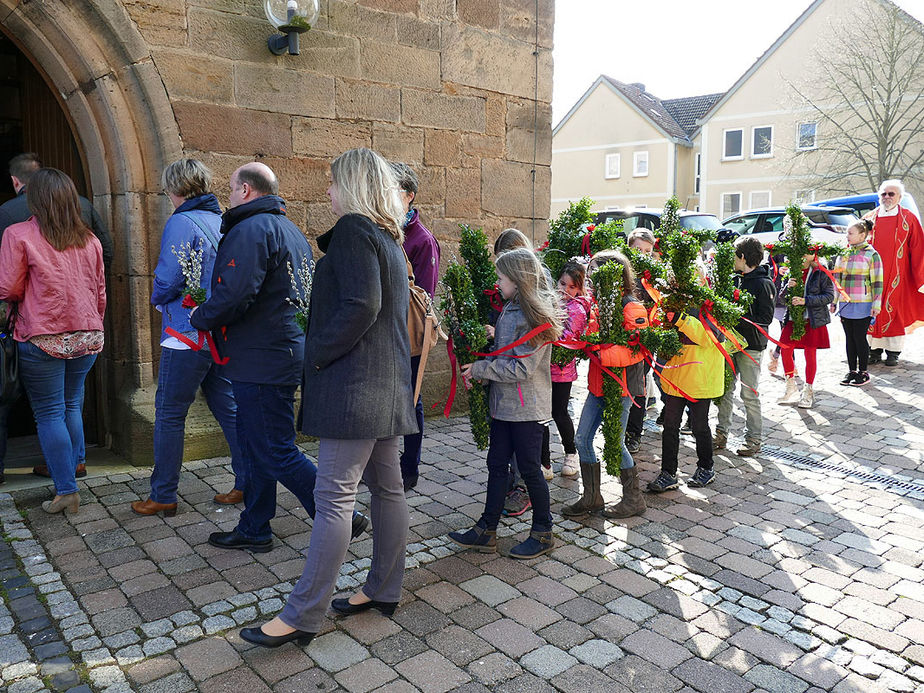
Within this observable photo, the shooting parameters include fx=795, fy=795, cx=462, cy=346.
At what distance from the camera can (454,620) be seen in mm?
3492

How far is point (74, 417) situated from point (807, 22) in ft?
113

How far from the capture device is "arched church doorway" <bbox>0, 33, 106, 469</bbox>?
5898 mm

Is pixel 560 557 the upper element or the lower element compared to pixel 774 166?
lower

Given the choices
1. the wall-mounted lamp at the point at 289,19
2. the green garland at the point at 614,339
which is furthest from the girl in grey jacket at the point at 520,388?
the wall-mounted lamp at the point at 289,19

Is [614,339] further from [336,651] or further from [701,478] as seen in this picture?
[336,651]

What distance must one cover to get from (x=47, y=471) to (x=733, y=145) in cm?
3413

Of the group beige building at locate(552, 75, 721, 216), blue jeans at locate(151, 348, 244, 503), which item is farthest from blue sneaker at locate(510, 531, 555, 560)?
beige building at locate(552, 75, 721, 216)

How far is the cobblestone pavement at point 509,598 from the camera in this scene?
3084 millimetres

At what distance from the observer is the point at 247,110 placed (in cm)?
579

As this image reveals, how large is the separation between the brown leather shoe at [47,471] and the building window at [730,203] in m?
33.4

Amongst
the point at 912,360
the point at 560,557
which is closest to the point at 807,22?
the point at 912,360

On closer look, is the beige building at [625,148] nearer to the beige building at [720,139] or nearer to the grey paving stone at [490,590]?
the beige building at [720,139]

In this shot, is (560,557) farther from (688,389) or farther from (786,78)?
(786,78)

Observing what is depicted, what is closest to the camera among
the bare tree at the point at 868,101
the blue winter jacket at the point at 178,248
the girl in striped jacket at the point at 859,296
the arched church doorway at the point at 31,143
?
the blue winter jacket at the point at 178,248
